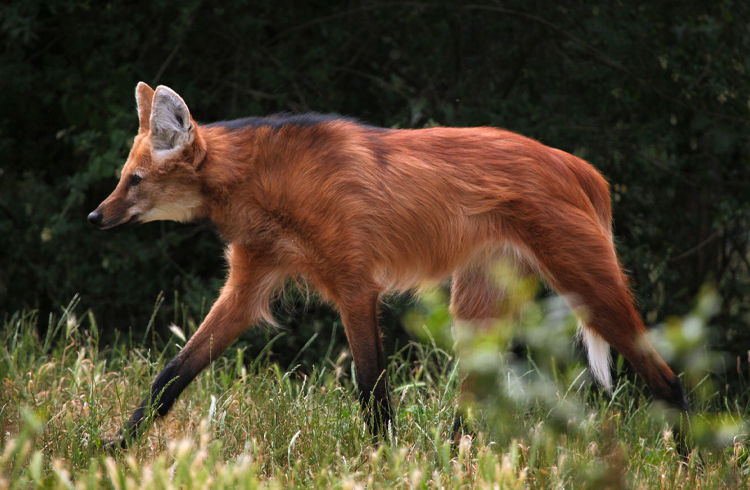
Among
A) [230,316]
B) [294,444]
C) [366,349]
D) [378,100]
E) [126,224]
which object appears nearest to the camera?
[294,444]

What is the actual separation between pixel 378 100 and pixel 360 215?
8.75 ft

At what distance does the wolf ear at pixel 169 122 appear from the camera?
2516 mm

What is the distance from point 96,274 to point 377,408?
299 cm

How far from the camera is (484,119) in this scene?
4.38 metres

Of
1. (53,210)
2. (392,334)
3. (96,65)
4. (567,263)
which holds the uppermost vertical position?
(96,65)

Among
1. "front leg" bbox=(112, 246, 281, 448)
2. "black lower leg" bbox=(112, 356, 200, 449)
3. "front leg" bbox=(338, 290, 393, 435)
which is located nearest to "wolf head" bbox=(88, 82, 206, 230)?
"front leg" bbox=(112, 246, 281, 448)

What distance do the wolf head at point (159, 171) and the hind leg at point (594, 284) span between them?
128cm

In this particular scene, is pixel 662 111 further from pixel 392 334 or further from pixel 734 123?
pixel 392 334

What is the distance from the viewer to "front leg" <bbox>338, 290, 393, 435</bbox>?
8.18 feet

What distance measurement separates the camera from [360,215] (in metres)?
2.58

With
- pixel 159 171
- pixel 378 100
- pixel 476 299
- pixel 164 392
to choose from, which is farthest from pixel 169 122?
pixel 378 100

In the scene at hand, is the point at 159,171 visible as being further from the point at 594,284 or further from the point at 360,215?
the point at 594,284

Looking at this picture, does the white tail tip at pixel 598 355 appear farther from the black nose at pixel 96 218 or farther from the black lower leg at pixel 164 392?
the black nose at pixel 96 218

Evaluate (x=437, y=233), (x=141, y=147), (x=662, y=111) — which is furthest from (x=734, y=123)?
(x=141, y=147)
